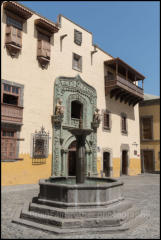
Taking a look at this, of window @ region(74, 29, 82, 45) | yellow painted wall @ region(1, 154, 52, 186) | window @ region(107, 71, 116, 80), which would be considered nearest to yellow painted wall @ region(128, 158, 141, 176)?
window @ region(107, 71, 116, 80)

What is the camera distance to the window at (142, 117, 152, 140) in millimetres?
27191

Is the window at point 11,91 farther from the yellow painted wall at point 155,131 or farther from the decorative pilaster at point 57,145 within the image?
the yellow painted wall at point 155,131

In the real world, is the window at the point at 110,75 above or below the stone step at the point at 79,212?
above

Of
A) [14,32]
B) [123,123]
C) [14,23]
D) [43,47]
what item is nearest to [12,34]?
[14,32]

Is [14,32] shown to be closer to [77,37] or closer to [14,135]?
[14,135]

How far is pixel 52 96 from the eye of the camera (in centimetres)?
1522

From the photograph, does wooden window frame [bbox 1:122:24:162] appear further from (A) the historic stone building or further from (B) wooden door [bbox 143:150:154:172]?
(B) wooden door [bbox 143:150:154:172]

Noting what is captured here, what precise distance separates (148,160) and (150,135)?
2951mm

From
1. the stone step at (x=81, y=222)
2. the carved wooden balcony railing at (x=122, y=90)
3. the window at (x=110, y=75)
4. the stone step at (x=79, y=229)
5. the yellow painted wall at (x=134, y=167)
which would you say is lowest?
the yellow painted wall at (x=134, y=167)

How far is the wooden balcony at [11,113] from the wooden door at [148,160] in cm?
1842

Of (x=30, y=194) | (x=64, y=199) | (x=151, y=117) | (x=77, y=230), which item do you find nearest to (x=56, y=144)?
(x=30, y=194)

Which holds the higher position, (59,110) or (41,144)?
(59,110)

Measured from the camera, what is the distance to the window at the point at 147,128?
27191mm

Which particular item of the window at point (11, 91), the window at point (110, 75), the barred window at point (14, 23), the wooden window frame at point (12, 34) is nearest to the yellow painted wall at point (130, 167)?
the window at point (110, 75)
